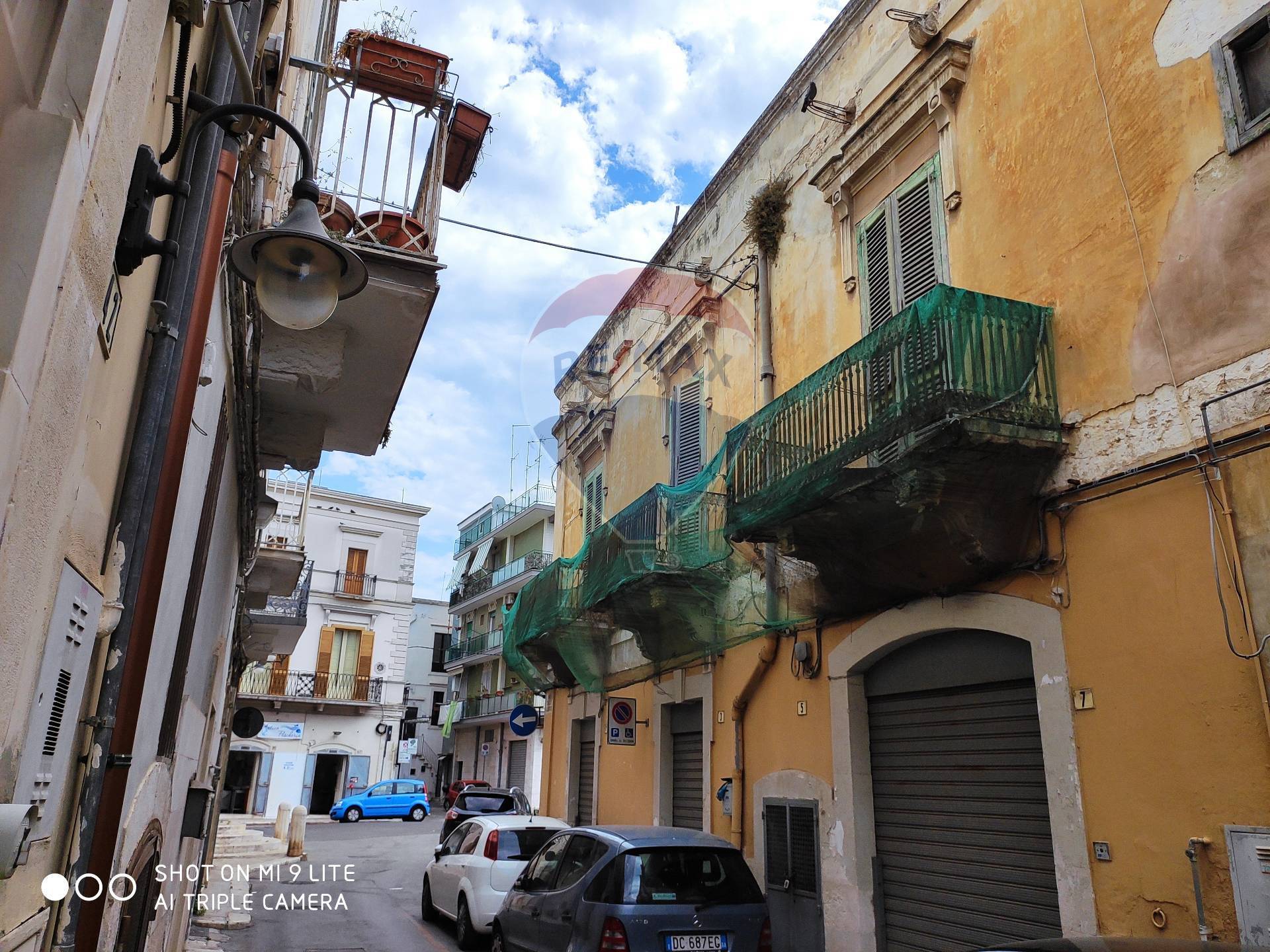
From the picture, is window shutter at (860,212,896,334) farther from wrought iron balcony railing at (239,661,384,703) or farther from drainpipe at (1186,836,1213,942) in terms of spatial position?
wrought iron balcony railing at (239,661,384,703)

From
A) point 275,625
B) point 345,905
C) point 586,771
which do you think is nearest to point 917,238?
point 586,771

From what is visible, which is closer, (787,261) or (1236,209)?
(1236,209)

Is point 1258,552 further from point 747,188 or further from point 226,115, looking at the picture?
point 747,188

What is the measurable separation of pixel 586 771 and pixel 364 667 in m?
25.3

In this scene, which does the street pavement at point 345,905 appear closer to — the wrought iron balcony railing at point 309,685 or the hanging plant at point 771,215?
the hanging plant at point 771,215

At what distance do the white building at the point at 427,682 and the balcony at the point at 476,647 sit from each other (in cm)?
356

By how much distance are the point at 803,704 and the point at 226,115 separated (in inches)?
321

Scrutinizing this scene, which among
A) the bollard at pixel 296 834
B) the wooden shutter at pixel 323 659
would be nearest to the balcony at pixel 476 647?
the wooden shutter at pixel 323 659

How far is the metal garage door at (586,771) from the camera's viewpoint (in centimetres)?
1595

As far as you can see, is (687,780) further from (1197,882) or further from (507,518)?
(507,518)

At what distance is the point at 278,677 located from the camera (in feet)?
121

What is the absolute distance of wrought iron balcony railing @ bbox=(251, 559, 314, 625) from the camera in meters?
21.0

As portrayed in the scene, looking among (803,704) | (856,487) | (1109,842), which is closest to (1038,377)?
(856,487)

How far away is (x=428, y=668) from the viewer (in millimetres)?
53188
